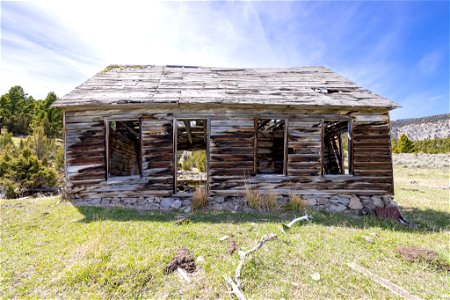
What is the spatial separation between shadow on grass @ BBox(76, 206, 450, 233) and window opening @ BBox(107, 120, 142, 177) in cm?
238

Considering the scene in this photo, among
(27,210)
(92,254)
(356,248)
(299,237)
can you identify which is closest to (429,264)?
(356,248)

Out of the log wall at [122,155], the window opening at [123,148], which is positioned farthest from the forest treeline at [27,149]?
the log wall at [122,155]

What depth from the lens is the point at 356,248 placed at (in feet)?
13.7

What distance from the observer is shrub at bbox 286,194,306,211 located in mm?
6750

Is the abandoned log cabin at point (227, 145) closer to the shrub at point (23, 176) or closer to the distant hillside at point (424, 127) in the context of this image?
the shrub at point (23, 176)

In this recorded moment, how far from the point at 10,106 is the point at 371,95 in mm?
45180

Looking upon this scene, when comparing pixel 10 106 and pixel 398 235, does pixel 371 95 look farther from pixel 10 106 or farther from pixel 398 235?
pixel 10 106

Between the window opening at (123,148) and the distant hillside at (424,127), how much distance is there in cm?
8141

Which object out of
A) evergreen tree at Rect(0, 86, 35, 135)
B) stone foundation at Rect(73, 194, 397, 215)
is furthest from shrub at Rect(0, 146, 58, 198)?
evergreen tree at Rect(0, 86, 35, 135)

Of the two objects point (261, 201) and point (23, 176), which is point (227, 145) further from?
point (23, 176)

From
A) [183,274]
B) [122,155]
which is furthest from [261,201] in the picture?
[122,155]

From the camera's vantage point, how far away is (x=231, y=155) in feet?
24.1

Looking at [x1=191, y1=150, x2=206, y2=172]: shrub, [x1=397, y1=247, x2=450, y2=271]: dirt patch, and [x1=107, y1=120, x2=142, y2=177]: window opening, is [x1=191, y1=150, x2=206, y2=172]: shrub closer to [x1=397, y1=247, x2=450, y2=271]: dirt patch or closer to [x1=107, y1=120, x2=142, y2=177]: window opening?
[x1=107, y1=120, x2=142, y2=177]: window opening

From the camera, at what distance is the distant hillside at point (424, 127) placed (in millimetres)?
63206
